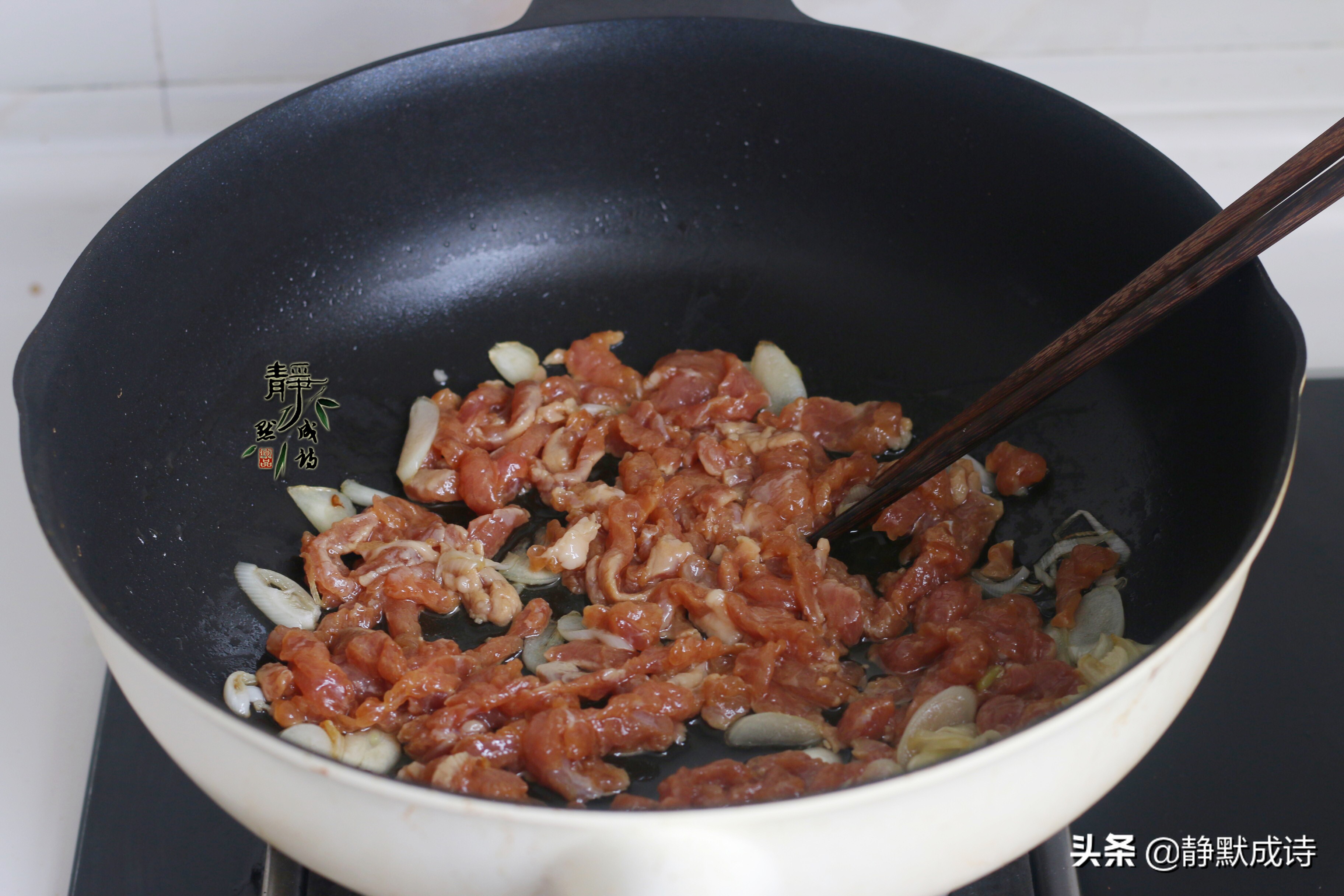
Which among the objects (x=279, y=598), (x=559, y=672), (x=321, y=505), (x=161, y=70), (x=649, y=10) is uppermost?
(x=161, y=70)

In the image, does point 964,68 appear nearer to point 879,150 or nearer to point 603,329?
point 879,150

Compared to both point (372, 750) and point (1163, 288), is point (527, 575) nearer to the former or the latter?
point (372, 750)

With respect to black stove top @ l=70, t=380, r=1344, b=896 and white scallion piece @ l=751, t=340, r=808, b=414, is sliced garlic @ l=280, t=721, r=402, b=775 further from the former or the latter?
white scallion piece @ l=751, t=340, r=808, b=414

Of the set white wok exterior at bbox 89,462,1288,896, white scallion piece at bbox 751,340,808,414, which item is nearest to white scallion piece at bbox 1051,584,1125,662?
white wok exterior at bbox 89,462,1288,896

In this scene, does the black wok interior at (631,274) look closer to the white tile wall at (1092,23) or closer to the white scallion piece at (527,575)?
the white scallion piece at (527,575)

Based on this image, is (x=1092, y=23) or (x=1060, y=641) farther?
(x=1092, y=23)

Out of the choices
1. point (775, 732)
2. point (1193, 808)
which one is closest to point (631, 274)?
point (775, 732)

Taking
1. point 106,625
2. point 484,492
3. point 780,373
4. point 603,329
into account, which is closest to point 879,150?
point 780,373

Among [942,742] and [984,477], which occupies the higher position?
[984,477]
